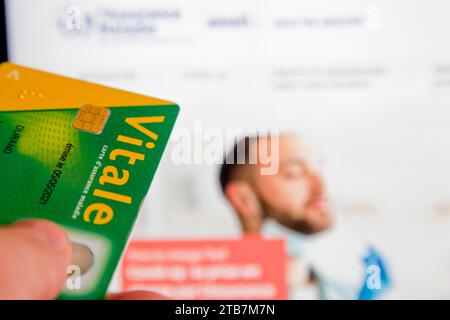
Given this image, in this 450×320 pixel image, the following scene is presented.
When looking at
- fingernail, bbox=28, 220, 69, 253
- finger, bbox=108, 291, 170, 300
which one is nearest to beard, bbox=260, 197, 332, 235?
finger, bbox=108, 291, 170, 300

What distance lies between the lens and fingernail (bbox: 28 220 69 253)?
0.38 metres

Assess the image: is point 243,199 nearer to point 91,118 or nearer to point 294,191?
point 294,191

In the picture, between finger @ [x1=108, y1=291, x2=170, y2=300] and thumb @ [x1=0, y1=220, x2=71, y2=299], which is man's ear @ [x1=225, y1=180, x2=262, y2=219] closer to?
finger @ [x1=108, y1=291, x2=170, y2=300]

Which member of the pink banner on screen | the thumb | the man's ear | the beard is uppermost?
the man's ear

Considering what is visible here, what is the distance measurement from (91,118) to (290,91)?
0.27 meters

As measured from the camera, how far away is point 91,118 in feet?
1.47

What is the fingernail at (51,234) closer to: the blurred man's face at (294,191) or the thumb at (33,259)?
the thumb at (33,259)

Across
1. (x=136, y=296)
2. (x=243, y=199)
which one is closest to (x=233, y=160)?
(x=243, y=199)

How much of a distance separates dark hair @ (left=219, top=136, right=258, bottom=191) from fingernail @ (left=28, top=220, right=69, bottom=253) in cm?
26

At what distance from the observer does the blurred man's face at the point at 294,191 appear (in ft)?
2.04

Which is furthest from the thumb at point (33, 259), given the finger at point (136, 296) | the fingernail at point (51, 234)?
the finger at point (136, 296)
